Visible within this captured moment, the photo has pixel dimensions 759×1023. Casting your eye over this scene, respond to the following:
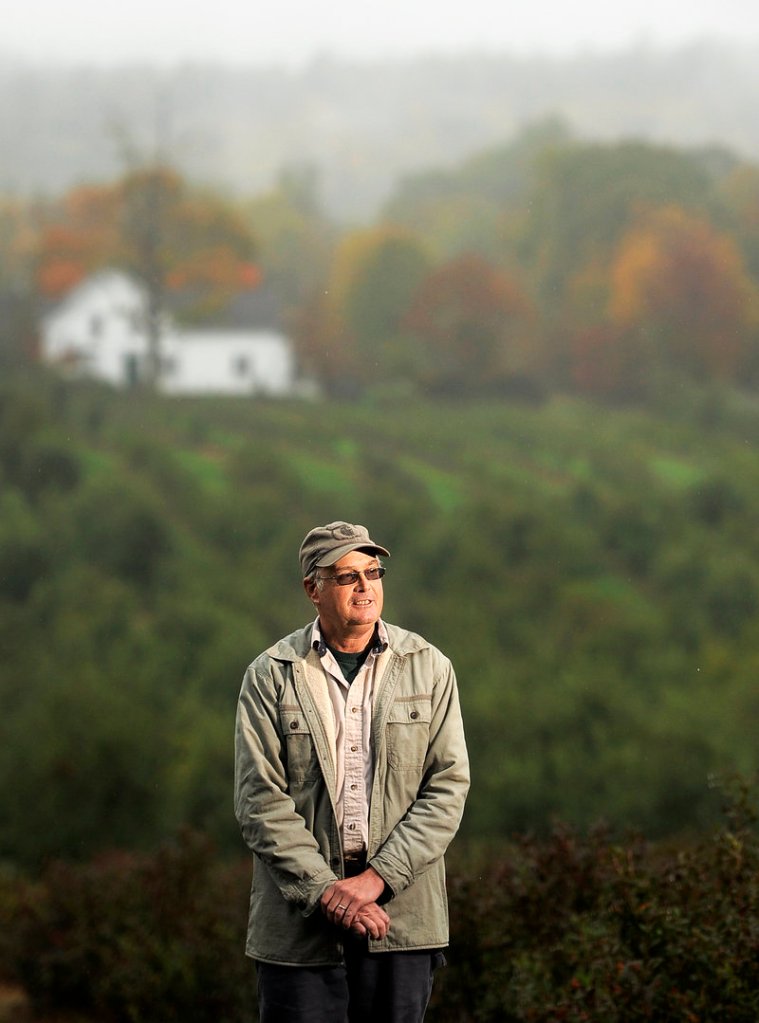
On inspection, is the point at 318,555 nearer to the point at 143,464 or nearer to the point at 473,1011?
the point at 473,1011

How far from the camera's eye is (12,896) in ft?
40.0

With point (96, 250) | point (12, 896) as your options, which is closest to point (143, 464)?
point (96, 250)

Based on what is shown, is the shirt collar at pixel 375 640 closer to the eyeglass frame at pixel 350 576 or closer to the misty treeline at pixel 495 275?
the eyeglass frame at pixel 350 576

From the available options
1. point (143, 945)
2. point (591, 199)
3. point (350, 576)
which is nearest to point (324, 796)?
point (350, 576)

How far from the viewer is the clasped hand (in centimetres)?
328

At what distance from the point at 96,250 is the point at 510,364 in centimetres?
980

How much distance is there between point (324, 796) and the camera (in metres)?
3.40

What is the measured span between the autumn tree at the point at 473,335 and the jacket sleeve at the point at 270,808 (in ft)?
105

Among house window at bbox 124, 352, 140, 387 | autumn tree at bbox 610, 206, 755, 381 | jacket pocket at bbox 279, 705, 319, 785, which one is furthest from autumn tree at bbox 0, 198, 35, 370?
jacket pocket at bbox 279, 705, 319, 785

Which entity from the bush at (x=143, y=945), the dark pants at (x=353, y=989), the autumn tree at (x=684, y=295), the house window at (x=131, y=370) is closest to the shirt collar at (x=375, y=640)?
the dark pants at (x=353, y=989)

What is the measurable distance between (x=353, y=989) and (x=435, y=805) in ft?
1.39

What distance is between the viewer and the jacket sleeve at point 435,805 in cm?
334

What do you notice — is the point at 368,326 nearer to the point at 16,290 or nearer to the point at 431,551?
the point at 431,551

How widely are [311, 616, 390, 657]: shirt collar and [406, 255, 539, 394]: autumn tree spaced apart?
31870 millimetres
